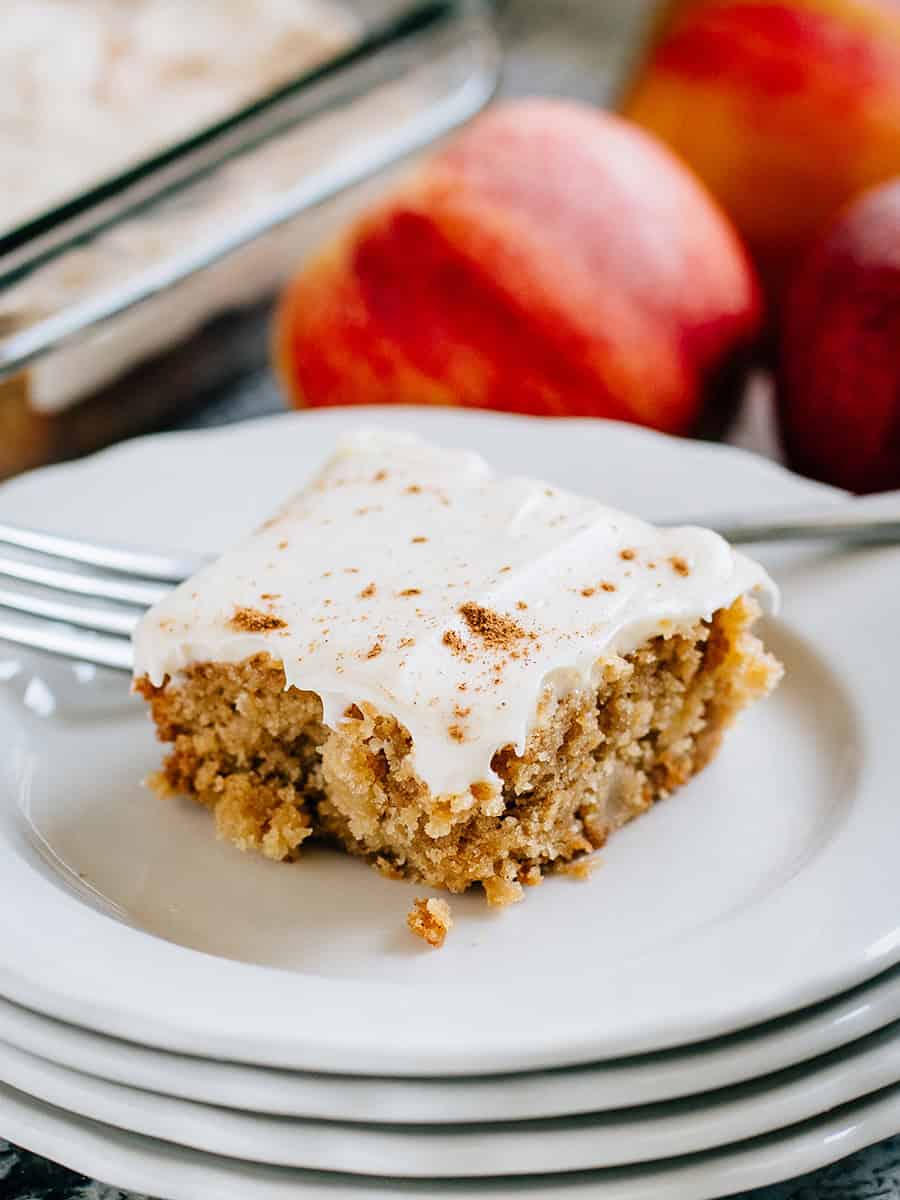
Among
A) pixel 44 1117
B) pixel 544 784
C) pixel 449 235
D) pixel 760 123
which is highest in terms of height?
pixel 760 123

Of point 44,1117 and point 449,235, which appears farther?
point 449,235

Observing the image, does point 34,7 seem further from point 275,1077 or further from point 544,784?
point 275,1077

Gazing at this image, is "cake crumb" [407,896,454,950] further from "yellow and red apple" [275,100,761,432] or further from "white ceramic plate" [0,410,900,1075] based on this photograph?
"yellow and red apple" [275,100,761,432]

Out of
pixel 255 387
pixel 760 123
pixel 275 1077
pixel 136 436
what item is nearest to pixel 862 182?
pixel 760 123

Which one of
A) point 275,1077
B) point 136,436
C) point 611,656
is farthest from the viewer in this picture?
point 136,436

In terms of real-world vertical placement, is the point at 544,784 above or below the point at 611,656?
below

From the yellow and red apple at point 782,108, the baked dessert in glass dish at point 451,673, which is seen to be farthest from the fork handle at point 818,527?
the yellow and red apple at point 782,108

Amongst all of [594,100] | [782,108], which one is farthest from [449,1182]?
[594,100]

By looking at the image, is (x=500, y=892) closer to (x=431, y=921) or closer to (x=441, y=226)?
(x=431, y=921)

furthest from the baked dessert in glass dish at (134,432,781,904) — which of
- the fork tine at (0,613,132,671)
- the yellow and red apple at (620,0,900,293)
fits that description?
the yellow and red apple at (620,0,900,293)
